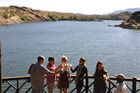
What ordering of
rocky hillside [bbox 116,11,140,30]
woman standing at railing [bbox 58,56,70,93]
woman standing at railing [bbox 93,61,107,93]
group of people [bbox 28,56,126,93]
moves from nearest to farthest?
group of people [bbox 28,56,126,93]
woman standing at railing [bbox 93,61,107,93]
woman standing at railing [bbox 58,56,70,93]
rocky hillside [bbox 116,11,140,30]

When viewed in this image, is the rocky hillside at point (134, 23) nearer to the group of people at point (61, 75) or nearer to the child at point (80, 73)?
the child at point (80, 73)

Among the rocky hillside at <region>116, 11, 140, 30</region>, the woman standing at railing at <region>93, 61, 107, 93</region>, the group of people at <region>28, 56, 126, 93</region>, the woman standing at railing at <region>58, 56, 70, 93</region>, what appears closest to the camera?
the group of people at <region>28, 56, 126, 93</region>

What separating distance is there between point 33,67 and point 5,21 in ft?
527

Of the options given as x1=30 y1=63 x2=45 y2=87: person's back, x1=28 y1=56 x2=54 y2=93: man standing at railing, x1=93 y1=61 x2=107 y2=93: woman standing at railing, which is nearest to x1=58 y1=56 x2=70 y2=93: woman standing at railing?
x1=28 y1=56 x2=54 y2=93: man standing at railing

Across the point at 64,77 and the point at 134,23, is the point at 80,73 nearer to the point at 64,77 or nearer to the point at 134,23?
the point at 64,77

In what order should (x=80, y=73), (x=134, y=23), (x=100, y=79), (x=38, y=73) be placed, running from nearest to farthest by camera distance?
1. (x=38, y=73)
2. (x=100, y=79)
3. (x=80, y=73)
4. (x=134, y=23)

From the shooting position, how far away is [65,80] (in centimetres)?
1053

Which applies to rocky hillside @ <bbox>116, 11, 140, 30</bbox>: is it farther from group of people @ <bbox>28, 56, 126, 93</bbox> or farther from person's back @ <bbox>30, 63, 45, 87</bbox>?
person's back @ <bbox>30, 63, 45, 87</bbox>

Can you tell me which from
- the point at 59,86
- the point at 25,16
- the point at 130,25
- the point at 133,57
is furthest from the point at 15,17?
the point at 59,86

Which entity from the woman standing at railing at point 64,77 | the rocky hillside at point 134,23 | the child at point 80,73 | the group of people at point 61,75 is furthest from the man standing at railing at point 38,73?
the rocky hillside at point 134,23

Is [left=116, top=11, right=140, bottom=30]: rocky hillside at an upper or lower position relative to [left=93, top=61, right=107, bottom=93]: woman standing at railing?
lower

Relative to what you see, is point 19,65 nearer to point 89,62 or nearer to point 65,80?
point 89,62

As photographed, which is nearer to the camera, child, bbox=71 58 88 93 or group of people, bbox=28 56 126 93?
group of people, bbox=28 56 126 93

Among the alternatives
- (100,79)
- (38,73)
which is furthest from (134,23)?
(38,73)
